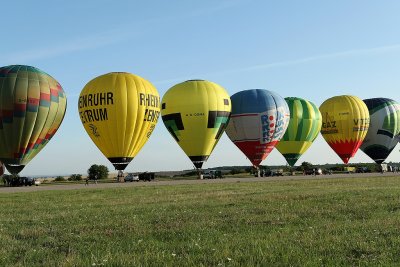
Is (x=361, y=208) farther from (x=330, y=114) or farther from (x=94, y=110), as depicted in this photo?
(x=330, y=114)

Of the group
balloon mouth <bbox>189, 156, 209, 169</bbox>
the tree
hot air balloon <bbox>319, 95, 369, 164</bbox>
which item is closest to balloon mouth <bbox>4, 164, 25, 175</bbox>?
balloon mouth <bbox>189, 156, 209, 169</bbox>

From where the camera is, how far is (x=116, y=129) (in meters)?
48.0

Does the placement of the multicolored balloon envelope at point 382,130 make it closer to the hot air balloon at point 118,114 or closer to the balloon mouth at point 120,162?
the hot air balloon at point 118,114

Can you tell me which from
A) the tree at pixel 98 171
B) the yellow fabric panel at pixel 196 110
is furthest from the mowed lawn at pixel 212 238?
the tree at pixel 98 171

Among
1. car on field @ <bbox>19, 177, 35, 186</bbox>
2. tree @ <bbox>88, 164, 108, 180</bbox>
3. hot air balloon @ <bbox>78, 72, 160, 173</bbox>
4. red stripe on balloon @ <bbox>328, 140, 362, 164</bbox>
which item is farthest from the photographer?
tree @ <bbox>88, 164, 108, 180</bbox>

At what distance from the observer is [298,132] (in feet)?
220

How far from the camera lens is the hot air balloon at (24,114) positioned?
1866 inches

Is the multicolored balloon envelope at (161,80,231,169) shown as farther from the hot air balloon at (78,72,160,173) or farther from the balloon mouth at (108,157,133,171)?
the balloon mouth at (108,157,133,171)

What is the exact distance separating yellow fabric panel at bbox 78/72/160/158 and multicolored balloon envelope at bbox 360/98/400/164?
4464 centimetres

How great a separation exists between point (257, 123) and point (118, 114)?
19956 millimetres

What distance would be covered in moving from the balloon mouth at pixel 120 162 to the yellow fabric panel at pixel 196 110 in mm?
8172

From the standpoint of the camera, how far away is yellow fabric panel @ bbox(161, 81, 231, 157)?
5384cm

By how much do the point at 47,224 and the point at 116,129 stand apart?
35.4 m

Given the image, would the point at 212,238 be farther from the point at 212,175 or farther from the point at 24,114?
the point at 212,175
